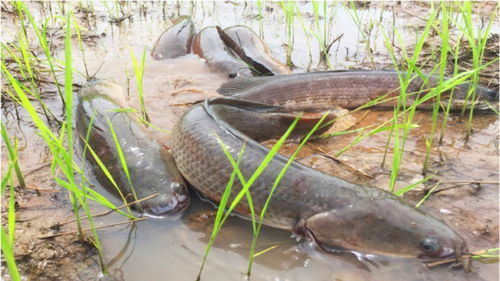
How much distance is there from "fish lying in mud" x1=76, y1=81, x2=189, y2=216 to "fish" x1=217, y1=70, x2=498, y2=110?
1.23 metres

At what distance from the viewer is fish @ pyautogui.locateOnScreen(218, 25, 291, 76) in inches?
178

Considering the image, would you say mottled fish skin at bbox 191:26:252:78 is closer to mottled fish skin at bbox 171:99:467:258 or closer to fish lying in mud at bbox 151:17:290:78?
fish lying in mud at bbox 151:17:290:78

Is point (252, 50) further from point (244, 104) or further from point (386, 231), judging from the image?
point (386, 231)

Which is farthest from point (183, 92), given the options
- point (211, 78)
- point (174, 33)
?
point (174, 33)

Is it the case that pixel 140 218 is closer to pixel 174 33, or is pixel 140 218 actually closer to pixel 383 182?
pixel 383 182

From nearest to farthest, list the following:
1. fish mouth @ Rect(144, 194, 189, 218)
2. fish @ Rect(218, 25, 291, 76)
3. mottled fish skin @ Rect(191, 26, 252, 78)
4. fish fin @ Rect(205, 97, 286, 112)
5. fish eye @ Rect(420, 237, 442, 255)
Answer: fish eye @ Rect(420, 237, 442, 255)
fish mouth @ Rect(144, 194, 189, 218)
fish fin @ Rect(205, 97, 286, 112)
fish @ Rect(218, 25, 291, 76)
mottled fish skin @ Rect(191, 26, 252, 78)

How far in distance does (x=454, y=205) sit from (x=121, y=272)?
1.80m

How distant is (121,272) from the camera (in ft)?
6.59

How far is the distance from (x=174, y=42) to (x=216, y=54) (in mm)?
731

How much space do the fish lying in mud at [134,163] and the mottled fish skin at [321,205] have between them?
18 cm

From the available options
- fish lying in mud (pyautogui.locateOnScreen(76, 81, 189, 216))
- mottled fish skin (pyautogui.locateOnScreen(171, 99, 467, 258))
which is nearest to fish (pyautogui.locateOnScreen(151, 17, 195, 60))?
fish lying in mud (pyautogui.locateOnScreen(76, 81, 189, 216))

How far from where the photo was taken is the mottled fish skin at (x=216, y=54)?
4.65m

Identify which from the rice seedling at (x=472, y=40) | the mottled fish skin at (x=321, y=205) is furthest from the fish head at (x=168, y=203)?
the rice seedling at (x=472, y=40)

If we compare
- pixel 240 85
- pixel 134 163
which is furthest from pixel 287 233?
pixel 240 85
